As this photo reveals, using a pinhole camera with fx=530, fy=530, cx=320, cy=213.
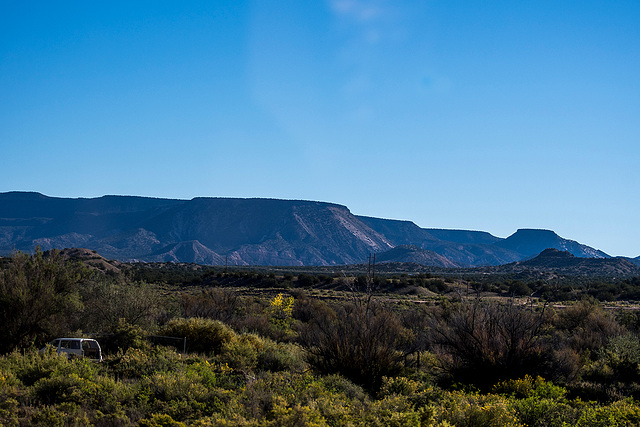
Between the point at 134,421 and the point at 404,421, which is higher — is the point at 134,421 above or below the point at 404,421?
below

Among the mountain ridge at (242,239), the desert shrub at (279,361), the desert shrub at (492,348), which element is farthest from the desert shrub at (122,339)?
the mountain ridge at (242,239)

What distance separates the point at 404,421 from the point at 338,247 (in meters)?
175

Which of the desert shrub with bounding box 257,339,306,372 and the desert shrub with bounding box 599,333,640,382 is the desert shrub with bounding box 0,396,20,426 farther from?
the desert shrub with bounding box 599,333,640,382

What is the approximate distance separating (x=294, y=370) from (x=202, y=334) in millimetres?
5764

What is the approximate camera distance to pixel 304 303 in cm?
3625

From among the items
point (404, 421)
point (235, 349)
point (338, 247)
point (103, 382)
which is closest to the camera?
point (404, 421)

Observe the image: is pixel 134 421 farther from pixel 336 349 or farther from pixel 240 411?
pixel 336 349

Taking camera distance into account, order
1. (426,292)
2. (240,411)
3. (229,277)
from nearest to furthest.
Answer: (240,411), (426,292), (229,277)

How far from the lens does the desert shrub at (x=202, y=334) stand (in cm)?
1886

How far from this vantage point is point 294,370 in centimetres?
1486

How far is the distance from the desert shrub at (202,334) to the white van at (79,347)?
10.7 feet

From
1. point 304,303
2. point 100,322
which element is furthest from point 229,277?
point 100,322

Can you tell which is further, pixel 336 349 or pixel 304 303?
pixel 304 303

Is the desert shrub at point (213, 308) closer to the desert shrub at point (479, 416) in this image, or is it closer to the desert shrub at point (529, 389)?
the desert shrub at point (529, 389)
